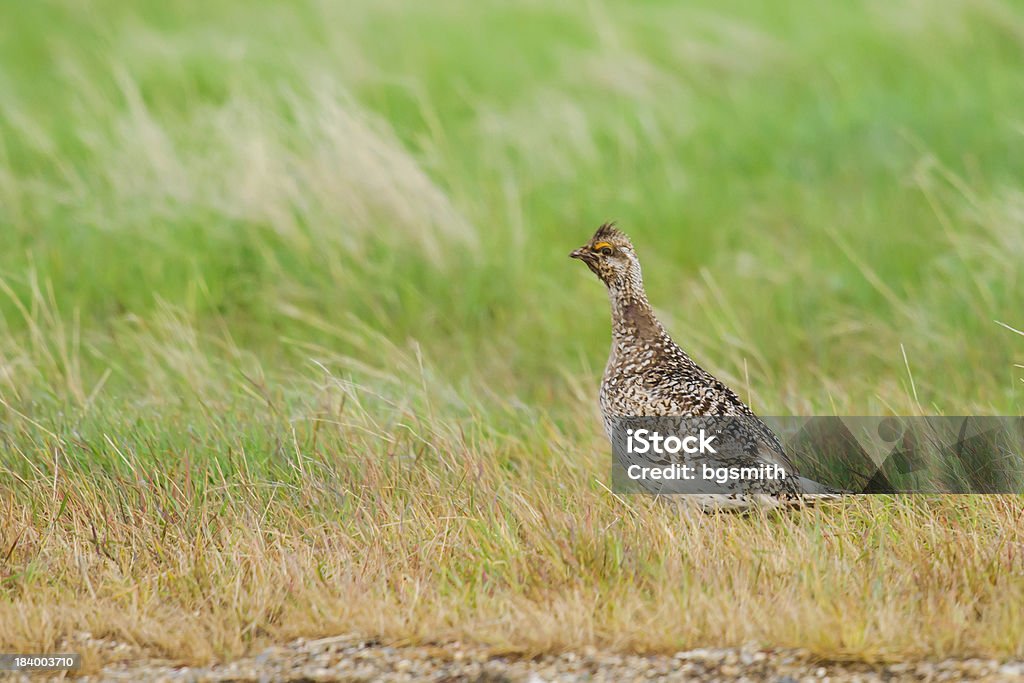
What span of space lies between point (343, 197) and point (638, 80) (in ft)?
13.4

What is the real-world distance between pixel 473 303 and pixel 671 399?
122 inches

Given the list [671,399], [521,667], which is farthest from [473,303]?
[521,667]

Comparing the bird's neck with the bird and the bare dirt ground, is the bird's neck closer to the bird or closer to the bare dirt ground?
the bird

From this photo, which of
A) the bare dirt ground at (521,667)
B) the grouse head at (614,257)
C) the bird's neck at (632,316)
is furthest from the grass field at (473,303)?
the grouse head at (614,257)

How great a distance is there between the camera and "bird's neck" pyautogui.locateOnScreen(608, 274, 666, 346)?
554cm

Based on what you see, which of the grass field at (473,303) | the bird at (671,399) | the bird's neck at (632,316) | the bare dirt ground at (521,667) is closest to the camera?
the bare dirt ground at (521,667)

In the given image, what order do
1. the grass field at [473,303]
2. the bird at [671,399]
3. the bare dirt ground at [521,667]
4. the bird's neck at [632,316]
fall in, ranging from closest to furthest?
the bare dirt ground at [521,667]
the grass field at [473,303]
the bird at [671,399]
the bird's neck at [632,316]

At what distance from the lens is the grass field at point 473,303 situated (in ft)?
14.9

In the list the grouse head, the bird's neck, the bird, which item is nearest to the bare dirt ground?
the bird

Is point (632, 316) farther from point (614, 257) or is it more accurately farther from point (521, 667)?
point (521, 667)

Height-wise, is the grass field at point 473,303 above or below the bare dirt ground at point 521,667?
above

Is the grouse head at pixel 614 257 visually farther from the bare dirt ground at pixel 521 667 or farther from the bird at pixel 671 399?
the bare dirt ground at pixel 521 667

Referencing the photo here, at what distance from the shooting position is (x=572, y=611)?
4289 mm

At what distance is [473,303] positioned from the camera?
820cm
